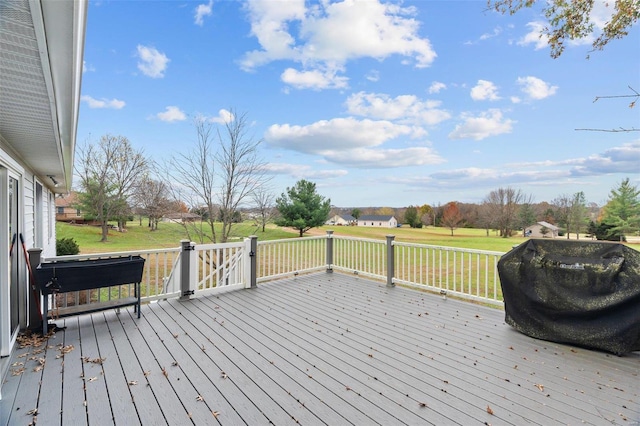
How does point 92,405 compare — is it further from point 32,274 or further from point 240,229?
point 240,229

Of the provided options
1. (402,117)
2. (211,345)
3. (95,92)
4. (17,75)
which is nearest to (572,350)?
(211,345)

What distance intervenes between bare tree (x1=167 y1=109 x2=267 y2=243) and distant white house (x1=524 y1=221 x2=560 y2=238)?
24.2 feet

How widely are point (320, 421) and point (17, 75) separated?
2923 millimetres

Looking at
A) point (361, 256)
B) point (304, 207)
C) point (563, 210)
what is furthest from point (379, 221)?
point (563, 210)

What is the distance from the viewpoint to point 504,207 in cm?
827

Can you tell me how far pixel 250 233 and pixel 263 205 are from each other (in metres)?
1.22

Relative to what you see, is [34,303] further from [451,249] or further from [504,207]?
[504,207]

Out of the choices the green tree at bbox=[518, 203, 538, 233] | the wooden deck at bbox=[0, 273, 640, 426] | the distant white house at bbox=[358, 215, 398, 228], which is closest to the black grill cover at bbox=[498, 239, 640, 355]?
the wooden deck at bbox=[0, 273, 640, 426]

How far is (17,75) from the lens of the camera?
1.85 metres

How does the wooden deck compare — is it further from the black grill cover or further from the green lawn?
the green lawn

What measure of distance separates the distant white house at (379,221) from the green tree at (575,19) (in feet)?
25.7

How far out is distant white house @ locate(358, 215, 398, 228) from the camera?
11.4 metres

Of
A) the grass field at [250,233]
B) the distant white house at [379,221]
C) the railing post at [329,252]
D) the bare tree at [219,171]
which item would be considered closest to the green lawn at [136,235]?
the grass field at [250,233]

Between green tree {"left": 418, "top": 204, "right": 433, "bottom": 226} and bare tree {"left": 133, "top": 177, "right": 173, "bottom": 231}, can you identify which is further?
green tree {"left": 418, "top": 204, "right": 433, "bottom": 226}
